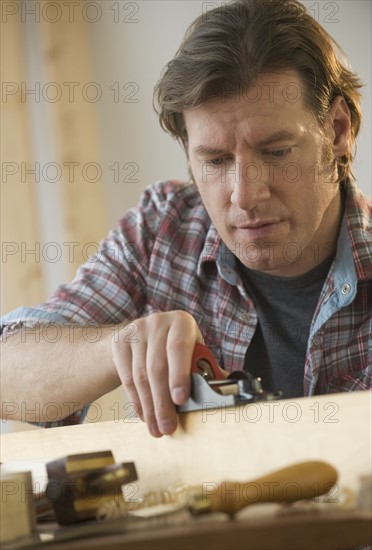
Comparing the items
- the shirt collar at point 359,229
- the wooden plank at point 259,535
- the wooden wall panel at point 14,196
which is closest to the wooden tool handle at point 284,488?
the wooden plank at point 259,535

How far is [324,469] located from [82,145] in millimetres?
2266

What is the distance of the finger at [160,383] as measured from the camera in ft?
2.95

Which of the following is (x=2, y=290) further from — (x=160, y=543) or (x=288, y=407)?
(x=160, y=543)

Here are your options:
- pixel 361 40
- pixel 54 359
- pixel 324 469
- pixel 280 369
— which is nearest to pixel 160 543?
pixel 324 469

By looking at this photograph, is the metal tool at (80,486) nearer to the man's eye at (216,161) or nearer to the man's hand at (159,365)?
the man's hand at (159,365)

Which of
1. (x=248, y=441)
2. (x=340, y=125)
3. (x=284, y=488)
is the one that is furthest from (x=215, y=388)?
(x=340, y=125)

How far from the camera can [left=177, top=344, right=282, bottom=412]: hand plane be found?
2.62 feet

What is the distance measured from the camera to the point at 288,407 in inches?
30.0

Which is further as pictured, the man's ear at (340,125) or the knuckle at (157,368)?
the man's ear at (340,125)

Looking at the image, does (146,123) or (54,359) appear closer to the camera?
(54,359)

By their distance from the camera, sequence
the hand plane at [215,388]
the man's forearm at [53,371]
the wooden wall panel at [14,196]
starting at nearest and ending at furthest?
the hand plane at [215,388]
the man's forearm at [53,371]
the wooden wall panel at [14,196]

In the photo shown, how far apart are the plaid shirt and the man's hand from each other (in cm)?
44

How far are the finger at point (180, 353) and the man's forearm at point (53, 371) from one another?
0.25 m

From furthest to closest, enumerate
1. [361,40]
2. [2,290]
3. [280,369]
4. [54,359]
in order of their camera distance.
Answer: [2,290] → [361,40] → [280,369] → [54,359]
